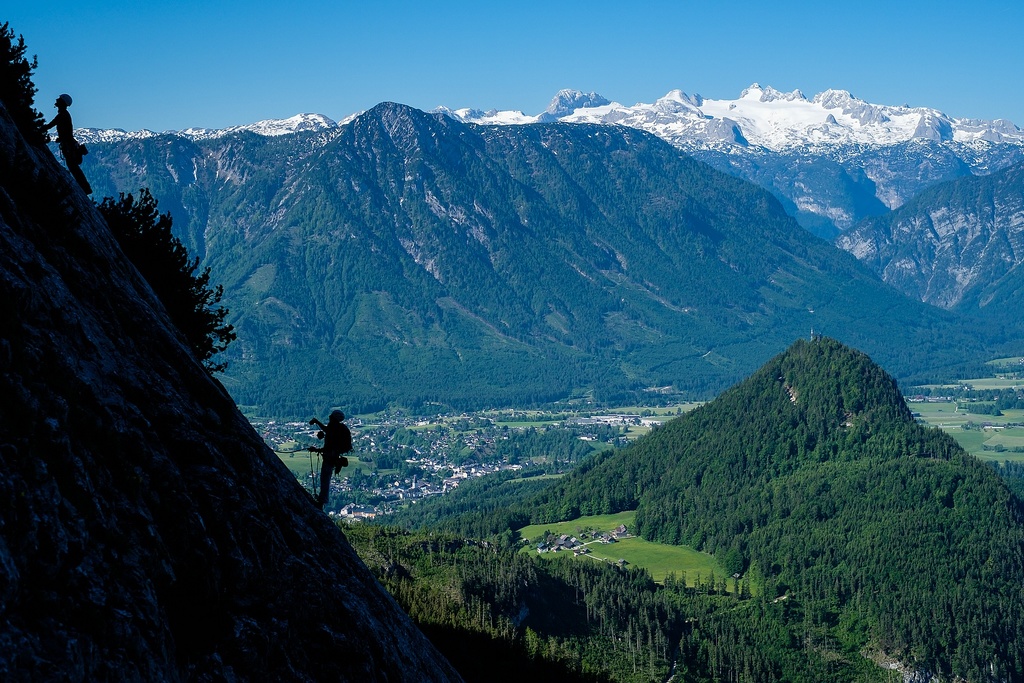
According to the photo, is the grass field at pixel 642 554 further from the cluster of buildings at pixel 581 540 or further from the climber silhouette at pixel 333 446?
the climber silhouette at pixel 333 446

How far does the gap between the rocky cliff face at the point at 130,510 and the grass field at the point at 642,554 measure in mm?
132778

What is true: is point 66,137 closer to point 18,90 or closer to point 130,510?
point 18,90

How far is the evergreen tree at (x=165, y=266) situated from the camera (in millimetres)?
39406

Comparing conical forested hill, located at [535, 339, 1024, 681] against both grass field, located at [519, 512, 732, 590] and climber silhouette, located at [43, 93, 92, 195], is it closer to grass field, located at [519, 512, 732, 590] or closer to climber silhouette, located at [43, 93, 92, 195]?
grass field, located at [519, 512, 732, 590]

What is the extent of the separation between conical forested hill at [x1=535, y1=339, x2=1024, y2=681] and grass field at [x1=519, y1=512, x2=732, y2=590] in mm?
3492

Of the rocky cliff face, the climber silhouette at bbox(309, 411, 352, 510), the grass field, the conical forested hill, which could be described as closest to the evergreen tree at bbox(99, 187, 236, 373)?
the climber silhouette at bbox(309, 411, 352, 510)

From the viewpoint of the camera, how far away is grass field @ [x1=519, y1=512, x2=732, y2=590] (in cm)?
15700

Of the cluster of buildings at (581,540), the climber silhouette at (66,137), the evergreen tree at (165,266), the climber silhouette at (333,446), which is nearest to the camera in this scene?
the climber silhouette at (333,446)

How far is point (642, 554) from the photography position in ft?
545

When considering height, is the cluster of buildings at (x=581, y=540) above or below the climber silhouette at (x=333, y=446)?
below

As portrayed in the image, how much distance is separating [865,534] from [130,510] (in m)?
151

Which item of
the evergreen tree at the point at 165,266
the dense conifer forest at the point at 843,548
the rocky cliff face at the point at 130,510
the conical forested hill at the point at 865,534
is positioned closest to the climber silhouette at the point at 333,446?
the rocky cliff face at the point at 130,510

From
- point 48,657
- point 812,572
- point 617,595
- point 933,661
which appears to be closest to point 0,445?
point 48,657

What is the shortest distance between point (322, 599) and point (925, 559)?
138 metres
